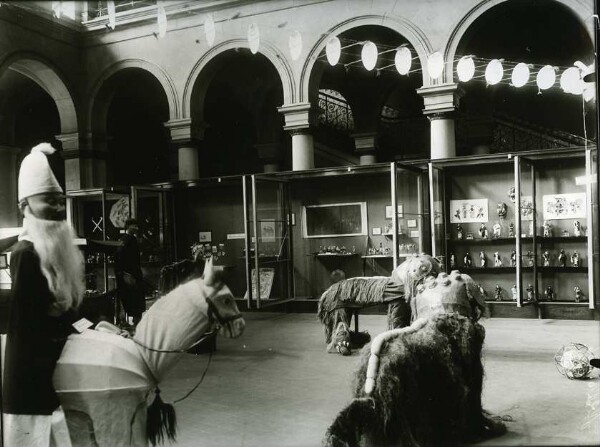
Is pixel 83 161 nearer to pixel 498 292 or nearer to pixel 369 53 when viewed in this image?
pixel 369 53

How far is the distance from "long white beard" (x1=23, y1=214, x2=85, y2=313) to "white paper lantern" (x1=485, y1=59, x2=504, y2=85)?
2818mm

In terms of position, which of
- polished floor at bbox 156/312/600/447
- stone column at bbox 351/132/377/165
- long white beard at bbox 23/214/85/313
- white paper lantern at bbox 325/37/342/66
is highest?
stone column at bbox 351/132/377/165

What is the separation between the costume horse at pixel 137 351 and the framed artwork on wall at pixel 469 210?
1.76 metres

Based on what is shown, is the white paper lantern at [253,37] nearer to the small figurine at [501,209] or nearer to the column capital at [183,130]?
the column capital at [183,130]

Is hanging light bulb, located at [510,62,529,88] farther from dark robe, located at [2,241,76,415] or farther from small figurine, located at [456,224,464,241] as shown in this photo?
dark robe, located at [2,241,76,415]

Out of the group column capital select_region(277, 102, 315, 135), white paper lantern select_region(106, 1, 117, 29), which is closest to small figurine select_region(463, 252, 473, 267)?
column capital select_region(277, 102, 315, 135)

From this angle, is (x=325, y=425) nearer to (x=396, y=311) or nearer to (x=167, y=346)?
(x=396, y=311)

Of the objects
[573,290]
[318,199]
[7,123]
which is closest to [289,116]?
[318,199]

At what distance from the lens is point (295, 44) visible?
3.50 meters

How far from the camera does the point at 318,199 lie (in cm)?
392

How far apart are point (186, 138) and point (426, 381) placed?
6.57ft

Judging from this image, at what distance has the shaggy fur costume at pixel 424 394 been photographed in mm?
2830

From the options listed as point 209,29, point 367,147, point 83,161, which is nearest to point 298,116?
point 209,29

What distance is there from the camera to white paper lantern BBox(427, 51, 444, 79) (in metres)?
3.34
